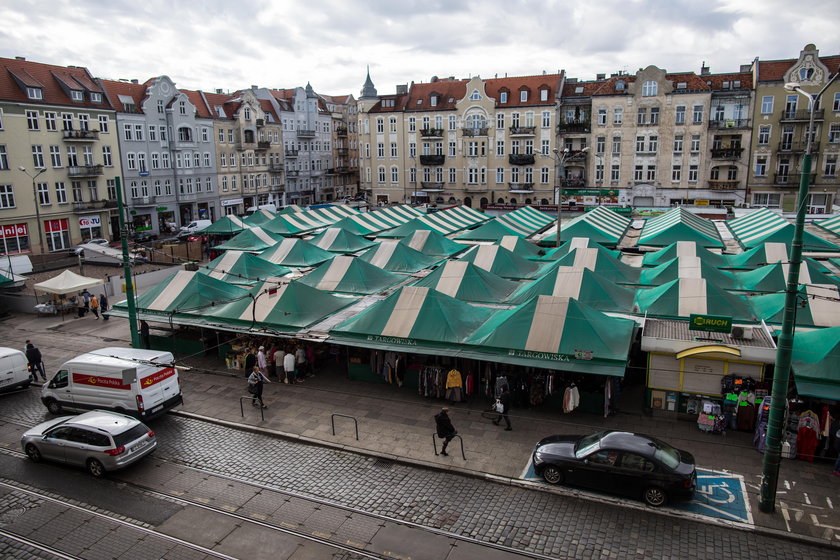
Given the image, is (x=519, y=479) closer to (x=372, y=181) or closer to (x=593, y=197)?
(x=593, y=197)

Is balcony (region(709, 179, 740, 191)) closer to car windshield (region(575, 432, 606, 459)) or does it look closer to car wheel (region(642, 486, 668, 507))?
car windshield (region(575, 432, 606, 459))

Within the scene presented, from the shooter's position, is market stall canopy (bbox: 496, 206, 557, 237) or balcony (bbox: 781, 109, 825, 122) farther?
balcony (bbox: 781, 109, 825, 122)

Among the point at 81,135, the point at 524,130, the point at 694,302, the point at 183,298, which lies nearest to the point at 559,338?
the point at 694,302

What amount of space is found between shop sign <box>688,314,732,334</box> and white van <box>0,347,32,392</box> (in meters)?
23.0

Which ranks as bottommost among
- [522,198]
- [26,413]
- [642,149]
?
[26,413]

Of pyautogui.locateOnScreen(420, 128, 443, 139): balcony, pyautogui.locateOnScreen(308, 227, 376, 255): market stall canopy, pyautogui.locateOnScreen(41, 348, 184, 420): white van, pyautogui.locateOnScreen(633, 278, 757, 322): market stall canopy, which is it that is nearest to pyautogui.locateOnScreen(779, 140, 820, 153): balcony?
pyautogui.locateOnScreen(420, 128, 443, 139): balcony

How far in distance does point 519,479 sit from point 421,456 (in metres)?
2.76

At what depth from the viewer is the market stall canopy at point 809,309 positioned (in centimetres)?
1855

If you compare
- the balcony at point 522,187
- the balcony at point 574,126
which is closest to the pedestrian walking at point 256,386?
the balcony at point 522,187

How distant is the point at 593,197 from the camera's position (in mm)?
65625

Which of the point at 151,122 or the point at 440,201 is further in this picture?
the point at 440,201

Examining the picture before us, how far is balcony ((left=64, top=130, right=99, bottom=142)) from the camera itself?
50.0 m

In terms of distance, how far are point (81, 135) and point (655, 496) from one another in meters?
55.7

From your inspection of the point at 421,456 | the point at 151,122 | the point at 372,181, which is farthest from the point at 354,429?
the point at 372,181
